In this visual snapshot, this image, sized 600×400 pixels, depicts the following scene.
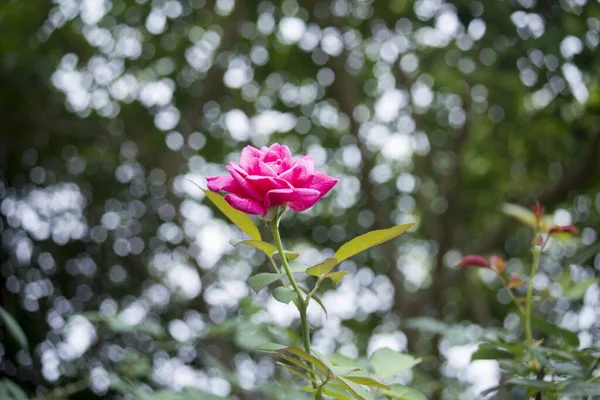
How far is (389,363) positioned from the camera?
808 mm

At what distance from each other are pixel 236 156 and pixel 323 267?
3391 millimetres

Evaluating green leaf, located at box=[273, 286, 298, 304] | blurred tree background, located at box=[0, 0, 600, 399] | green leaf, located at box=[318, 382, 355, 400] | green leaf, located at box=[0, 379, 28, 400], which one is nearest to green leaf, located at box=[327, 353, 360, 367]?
green leaf, located at box=[318, 382, 355, 400]

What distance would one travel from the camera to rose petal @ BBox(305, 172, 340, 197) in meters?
0.63

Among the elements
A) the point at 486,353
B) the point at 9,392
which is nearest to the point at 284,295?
the point at 486,353

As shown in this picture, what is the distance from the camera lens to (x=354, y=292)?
4.27m

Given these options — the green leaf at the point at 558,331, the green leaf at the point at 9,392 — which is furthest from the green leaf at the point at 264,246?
the green leaf at the point at 9,392

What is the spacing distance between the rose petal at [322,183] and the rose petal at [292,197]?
0.02 metres

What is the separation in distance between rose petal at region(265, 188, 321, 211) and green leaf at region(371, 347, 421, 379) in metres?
0.28

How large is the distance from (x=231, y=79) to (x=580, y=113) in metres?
1.90

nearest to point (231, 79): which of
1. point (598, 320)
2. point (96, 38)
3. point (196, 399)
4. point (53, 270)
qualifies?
point (96, 38)

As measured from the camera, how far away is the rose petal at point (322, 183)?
0.63 meters

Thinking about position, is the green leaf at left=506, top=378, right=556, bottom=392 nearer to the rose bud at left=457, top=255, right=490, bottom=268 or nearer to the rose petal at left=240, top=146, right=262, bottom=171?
the rose bud at left=457, top=255, right=490, bottom=268

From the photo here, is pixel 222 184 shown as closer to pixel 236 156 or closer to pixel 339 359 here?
pixel 339 359

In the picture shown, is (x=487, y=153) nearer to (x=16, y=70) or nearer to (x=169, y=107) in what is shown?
(x=169, y=107)
